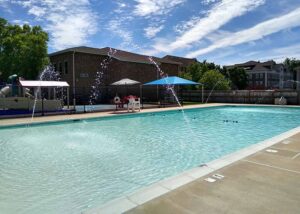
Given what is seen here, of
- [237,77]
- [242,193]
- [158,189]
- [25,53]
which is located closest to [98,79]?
[25,53]

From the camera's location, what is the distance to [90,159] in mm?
6816

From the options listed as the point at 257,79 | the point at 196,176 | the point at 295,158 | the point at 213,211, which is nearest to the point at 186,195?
A: the point at 213,211

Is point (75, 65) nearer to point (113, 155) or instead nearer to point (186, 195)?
point (113, 155)

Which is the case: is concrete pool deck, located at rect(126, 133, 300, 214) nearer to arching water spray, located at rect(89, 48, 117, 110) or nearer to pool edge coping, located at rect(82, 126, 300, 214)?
pool edge coping, located at rect(82, 126, 300, 214)

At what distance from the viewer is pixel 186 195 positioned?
12.1ft

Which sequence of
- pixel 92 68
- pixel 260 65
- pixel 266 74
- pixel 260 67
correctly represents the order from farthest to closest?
pixel 260 65
pixel 260 67
pixel 266 74
pixel 92 68

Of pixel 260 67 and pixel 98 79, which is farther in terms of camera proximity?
pixel 260 67

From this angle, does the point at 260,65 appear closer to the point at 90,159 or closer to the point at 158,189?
the point at 90,159

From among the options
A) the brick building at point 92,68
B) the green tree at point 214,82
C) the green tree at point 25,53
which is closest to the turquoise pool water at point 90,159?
the brick building at point 92,68

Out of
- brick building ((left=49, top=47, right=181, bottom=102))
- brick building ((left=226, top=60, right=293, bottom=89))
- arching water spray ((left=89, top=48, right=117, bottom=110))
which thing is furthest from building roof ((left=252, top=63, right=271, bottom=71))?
arching water spray ((left=89, top=48, right=117, bottom=110))

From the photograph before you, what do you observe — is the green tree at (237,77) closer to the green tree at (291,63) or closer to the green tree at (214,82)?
the green tree at (291,63)

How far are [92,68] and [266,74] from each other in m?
62.0

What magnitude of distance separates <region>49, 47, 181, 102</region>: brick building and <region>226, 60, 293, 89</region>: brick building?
50709mm

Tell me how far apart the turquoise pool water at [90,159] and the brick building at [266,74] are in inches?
2687
